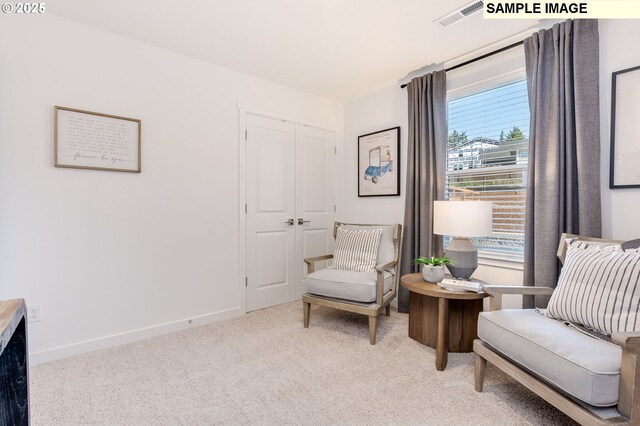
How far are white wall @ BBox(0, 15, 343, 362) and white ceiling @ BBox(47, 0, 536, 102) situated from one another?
Result: 0.21 metres

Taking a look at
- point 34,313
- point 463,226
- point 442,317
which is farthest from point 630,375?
point 34,313

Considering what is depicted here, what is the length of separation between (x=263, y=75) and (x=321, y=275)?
2.05m

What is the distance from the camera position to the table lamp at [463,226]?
7.20 ft

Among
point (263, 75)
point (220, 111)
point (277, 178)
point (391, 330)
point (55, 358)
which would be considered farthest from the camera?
point (277, 178)

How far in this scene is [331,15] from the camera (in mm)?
2193

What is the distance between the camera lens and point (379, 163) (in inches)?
140

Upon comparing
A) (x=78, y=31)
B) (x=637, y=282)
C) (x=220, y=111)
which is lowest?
(x=637, y=282)

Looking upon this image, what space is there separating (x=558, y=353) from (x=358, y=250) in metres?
1.83

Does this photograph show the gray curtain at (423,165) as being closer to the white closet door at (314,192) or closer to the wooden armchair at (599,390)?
the white closet door at (314,192)

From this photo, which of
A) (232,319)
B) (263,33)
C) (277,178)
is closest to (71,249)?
(232,319)

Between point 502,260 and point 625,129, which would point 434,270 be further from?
point 625,129

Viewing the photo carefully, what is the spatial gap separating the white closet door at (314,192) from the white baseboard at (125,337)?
0.97m

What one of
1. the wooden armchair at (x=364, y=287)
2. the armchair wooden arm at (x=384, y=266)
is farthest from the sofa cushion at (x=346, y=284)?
the armchair wooden arm at (x=384, y=266)

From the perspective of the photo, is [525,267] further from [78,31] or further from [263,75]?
[78,31]
